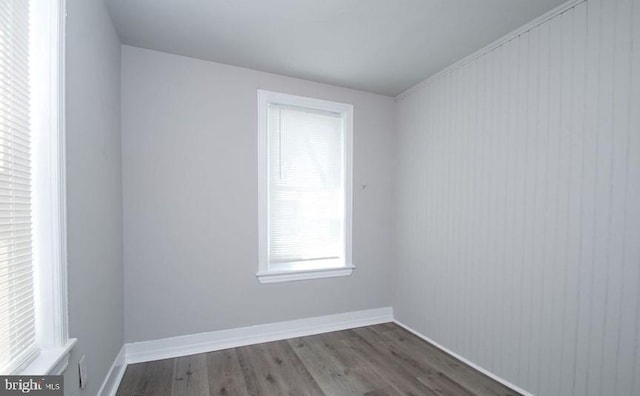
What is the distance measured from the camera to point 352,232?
309 cm

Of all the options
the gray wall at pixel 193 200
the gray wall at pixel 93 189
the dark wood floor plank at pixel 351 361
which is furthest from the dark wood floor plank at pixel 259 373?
the gray wall at pixel 93 189

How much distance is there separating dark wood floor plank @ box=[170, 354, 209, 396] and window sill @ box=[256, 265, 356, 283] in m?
0.81

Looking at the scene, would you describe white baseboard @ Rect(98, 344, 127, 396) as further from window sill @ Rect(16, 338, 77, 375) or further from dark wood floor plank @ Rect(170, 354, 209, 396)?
window sill @ Rect(16, 338, 77, 375)

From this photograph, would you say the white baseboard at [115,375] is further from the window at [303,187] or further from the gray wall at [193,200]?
the window at [303,187]

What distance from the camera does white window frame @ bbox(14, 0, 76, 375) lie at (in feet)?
3.64

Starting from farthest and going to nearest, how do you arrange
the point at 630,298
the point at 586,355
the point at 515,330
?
the point at 515,330
the point at 586,355
the point at 630,298

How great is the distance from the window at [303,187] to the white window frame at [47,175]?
5.27 ft

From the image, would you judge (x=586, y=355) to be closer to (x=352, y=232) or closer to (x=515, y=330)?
(x=515, y=330)

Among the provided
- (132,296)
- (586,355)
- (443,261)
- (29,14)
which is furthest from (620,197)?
(132,296)

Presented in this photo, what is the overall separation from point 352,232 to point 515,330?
5.29 feet

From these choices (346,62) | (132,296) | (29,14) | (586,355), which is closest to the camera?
(29,14)

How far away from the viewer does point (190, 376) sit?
2.12 metres

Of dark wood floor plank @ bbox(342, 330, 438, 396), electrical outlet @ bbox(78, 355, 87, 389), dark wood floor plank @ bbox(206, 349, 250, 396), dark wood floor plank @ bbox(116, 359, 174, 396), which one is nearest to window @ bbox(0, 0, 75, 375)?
electrical outlet @ bbox(78, 355, 87, 389)

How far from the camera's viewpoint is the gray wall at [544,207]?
1511 millimetres
